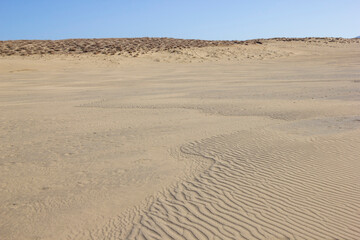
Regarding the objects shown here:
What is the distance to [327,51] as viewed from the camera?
35531 millimetres

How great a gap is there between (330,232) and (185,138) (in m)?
4.16

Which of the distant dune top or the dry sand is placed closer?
the dry sand

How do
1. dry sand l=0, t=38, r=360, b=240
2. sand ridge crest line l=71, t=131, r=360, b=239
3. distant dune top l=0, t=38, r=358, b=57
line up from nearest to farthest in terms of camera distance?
sand ridge crest line l=71, t=131, r=360, b=239 → dry sand l=0, t=38, r=360, b=240 → distant dune top l=0, t=38, r=358, b=57

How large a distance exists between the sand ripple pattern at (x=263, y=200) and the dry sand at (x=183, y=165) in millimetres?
18

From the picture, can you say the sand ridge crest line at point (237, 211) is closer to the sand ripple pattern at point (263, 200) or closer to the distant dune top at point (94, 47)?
the sand ripple pattern at point (263, 200)

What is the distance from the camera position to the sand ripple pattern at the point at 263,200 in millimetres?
4008

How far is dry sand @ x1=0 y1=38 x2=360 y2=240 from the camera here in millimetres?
4215

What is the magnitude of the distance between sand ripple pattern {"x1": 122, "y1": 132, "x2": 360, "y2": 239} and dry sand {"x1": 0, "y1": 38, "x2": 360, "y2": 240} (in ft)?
0.06

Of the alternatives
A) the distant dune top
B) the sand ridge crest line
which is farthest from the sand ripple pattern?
the distant dune top

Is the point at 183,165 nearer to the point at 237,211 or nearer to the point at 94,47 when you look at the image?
the point at 237,211

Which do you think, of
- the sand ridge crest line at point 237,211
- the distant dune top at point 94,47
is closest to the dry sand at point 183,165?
the sand ridge crest line at point 237,211

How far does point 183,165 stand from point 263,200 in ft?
5.89

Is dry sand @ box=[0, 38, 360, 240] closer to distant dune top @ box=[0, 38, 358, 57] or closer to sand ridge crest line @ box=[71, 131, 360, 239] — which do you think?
sand ridge crest line @ box=[71, 131, 360, 239]

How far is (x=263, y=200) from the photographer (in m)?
4.72
